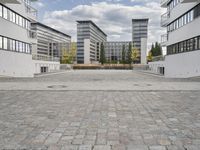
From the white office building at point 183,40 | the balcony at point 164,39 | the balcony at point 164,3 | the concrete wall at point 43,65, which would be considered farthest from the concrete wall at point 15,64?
the balcony at point 164,3

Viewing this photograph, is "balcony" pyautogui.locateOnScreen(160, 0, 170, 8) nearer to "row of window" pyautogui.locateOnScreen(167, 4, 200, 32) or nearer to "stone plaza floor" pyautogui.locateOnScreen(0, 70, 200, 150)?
"row of window" pyautogui.locateOnScreen(167, 4, 200, 32)

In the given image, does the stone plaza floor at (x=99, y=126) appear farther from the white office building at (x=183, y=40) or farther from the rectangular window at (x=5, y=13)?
the rectangular window at (x=5, y=13)

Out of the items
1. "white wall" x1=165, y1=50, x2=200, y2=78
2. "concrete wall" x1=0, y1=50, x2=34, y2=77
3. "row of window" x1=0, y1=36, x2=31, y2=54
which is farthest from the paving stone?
"row of window" x1=0, y1=36, x2=31, y2=54

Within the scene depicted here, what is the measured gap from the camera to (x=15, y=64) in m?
24.0

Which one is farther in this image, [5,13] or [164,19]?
[164,19]

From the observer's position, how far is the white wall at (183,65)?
19894 millimetres

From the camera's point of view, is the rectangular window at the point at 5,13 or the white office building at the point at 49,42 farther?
the white office building at the point at 49,42

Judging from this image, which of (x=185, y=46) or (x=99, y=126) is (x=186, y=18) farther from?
(x=99, y=126)

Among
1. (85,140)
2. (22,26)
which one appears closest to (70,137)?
(85,140)

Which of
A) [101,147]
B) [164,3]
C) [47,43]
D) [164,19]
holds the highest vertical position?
[47,43]

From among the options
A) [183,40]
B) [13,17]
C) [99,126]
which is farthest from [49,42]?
[99,126]

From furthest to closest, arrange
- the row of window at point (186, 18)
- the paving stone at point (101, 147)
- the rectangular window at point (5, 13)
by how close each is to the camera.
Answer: the rectangular window at point (5, 13), the row of window at point (186, 18), the paving stone at point (101, 147)

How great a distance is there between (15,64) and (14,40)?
9.01 feet

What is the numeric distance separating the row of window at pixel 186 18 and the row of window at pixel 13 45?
19059 millimetres
